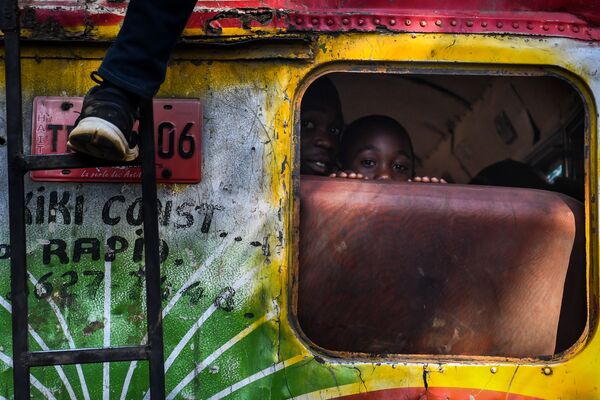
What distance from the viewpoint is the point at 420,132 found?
3.87 meters

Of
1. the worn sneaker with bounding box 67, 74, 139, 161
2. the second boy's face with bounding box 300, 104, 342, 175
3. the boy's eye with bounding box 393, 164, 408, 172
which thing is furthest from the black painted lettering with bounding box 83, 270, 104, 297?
the boy's eye with bounding box 393, 164, 408, 172

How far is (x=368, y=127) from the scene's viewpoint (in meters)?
3.26

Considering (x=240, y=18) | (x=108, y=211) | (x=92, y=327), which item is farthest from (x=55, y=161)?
(x=240, y=18)

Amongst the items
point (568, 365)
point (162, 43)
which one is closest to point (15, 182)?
point (162, 43)

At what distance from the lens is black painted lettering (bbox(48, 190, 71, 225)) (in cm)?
222

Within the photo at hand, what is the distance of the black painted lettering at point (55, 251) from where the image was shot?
220 cm

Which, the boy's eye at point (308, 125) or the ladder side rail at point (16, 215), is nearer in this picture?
the ladder side rail at point (16, 215)

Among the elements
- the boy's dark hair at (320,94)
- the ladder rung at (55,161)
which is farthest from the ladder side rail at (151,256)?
the boy's dark hair at (320,94)

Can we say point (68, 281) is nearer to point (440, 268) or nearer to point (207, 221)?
point (207, 221)

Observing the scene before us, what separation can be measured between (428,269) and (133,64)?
100cm

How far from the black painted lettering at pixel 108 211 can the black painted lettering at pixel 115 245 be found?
0.15ft

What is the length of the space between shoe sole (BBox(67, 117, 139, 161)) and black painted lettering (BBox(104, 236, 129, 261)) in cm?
32

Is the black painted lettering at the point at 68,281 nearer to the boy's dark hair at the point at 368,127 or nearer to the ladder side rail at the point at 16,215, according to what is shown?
the ladder side rail at the point at 16,215

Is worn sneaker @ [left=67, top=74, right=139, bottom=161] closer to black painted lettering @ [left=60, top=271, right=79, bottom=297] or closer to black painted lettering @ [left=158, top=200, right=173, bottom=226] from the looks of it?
black painted lettering @ [left=158, top=200, right=173, bottom=226]
